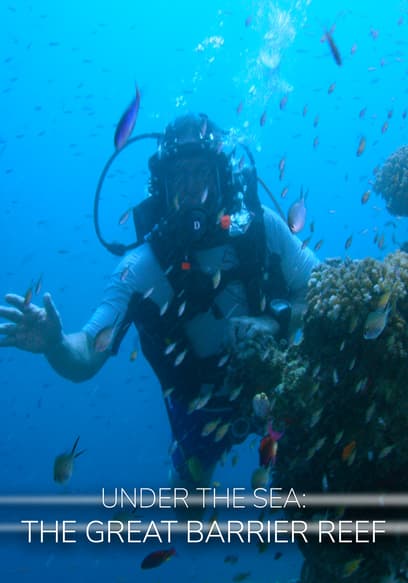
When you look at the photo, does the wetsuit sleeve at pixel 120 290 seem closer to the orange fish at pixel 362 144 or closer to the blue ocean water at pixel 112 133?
the orange fish at pixel 362 144

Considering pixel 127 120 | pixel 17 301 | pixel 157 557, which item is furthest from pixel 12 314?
pixel 157 557

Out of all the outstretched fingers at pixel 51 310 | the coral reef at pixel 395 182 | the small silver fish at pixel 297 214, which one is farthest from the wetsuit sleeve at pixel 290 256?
the coral reef at pixel 395 182

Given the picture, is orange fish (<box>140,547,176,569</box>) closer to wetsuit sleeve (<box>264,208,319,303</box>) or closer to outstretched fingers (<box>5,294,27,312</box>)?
outstretched fingers (<box>5,294,27,312</box>)

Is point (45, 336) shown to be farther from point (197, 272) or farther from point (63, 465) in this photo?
point (197, 272)

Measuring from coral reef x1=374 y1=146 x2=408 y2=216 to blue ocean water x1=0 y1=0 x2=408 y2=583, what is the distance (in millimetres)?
26793

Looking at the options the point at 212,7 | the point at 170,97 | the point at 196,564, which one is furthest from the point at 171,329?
the point at 170,97

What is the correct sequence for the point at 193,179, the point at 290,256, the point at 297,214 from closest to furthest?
1. the point at 297,214
2. the point at 193,179
3. the point at 290,256

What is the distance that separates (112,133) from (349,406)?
66751 mm

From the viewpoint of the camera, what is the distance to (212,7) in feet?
169

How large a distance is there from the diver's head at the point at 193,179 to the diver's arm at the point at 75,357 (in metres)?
1.62

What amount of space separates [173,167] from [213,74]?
65.7 m

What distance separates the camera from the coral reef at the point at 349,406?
11.6 ft

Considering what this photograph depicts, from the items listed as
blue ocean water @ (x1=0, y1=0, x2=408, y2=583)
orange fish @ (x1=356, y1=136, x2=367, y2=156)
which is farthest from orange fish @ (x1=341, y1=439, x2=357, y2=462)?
blue ocean water @ (x1=0, y1=0, x2=408, y2=583)

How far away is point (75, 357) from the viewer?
15.8 feet
